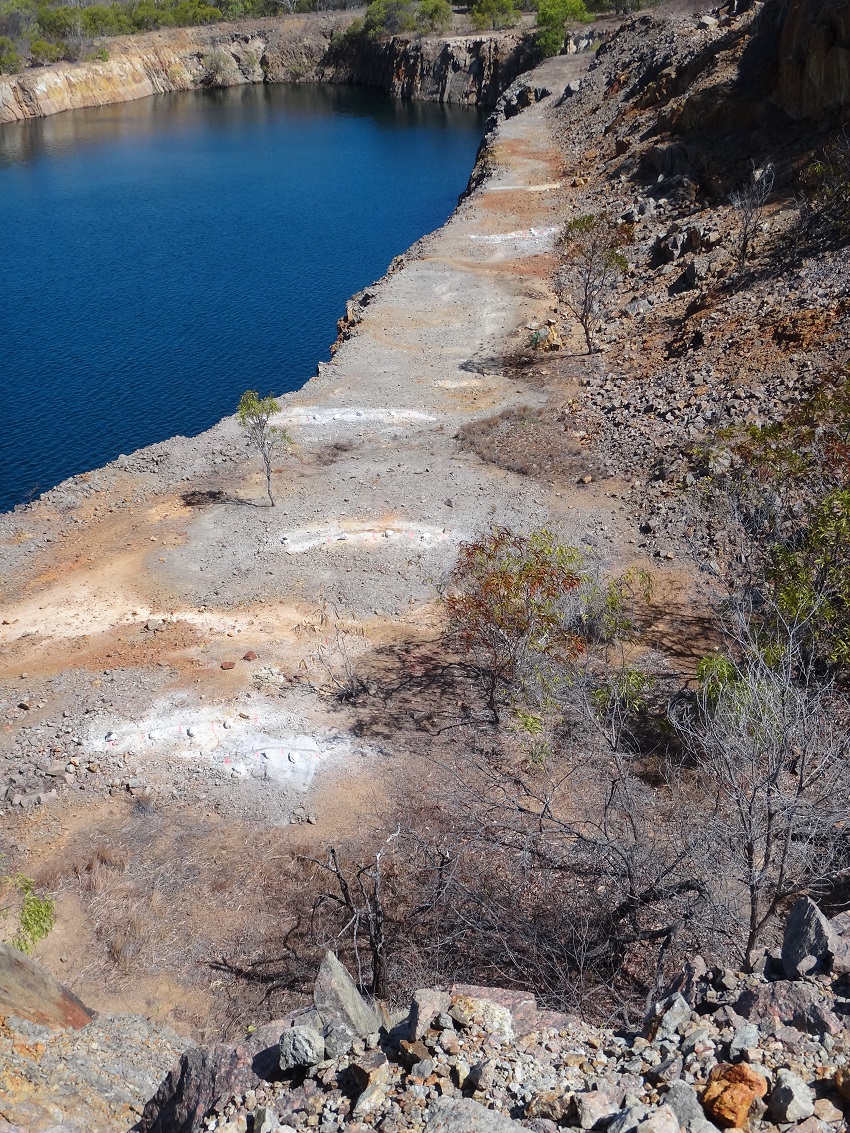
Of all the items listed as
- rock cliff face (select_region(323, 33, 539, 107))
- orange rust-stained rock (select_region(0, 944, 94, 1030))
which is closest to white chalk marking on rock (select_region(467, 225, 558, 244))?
orange rust-stained rock (select_region(0, 944, 94, 1030))

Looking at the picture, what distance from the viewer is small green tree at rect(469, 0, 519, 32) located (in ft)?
353

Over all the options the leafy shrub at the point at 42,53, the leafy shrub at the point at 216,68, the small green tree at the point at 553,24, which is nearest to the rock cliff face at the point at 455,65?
the small green tree at the point at 553,24

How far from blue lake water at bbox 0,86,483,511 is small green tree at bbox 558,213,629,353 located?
12.1m

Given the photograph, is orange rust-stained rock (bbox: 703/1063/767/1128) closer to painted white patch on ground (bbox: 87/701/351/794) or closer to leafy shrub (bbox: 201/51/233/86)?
painted white patch on ground (bbox: 87/701/351/794)

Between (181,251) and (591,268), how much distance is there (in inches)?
1296

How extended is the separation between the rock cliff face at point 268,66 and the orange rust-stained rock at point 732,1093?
349 ft

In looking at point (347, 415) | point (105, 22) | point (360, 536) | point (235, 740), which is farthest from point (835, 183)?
point (105, 22)

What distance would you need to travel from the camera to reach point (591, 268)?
36.1 metres

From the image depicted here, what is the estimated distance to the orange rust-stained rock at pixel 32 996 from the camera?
1130 cm

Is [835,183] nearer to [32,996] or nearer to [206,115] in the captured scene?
[32,996]

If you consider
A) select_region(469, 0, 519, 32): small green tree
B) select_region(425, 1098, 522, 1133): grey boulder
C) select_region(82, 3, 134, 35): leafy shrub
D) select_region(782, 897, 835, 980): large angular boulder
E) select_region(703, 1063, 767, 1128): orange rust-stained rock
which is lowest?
select_region(782, 897, 835, 980): large angular boulder

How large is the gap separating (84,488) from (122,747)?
42.6ft

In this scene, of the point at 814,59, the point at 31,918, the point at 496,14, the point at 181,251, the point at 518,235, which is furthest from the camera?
the point at 496,14

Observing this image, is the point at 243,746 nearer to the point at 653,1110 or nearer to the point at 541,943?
the point at 541,943
